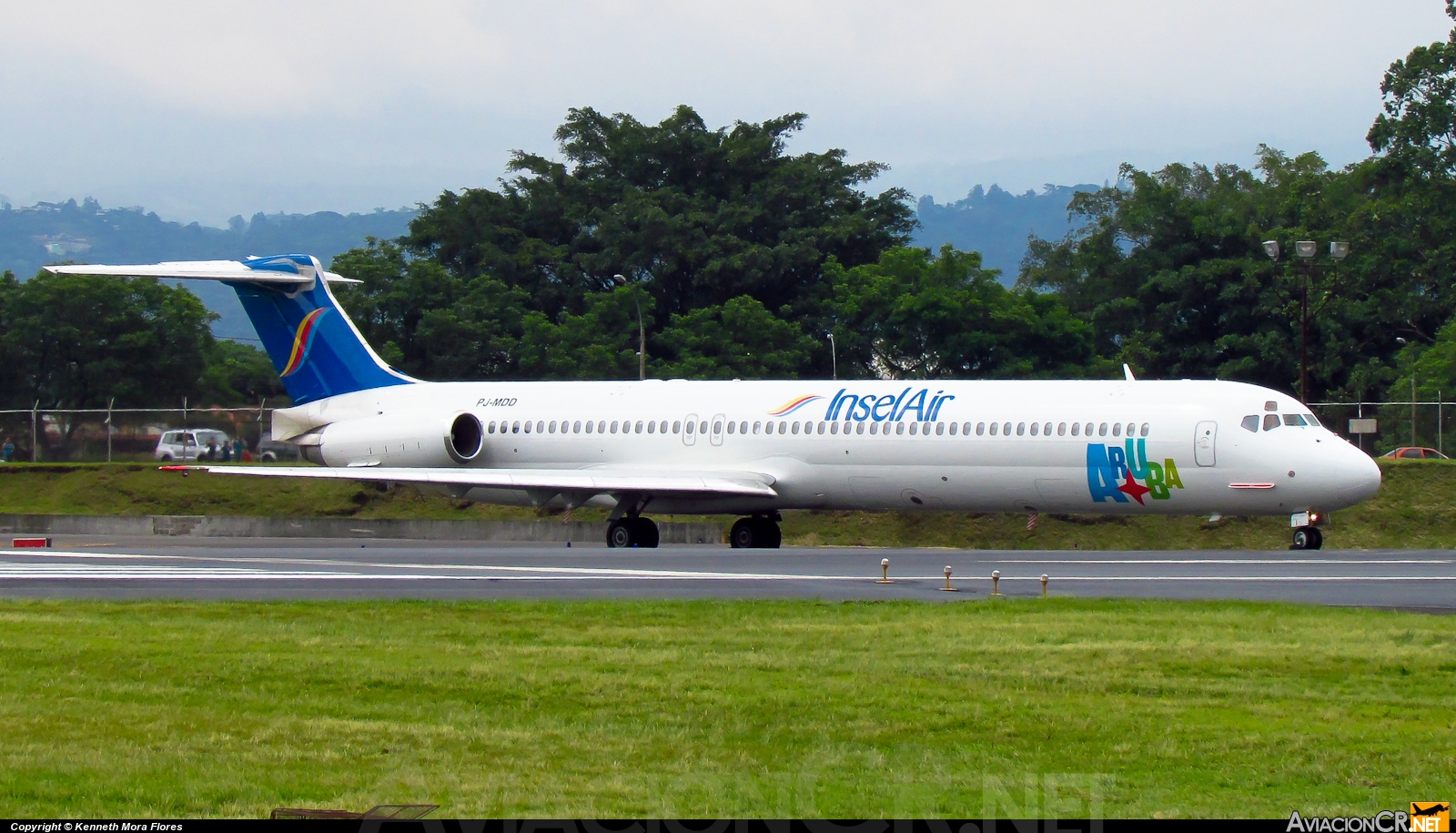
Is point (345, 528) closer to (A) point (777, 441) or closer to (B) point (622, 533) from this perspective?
(B) point (622, 533)

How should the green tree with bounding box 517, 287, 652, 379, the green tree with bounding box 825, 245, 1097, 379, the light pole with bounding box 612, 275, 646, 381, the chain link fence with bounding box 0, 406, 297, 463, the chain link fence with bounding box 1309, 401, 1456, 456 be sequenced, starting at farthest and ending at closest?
1. the green tree with bounding box 517, 287, 652, 379
2. the green tree with bounding box 825, 245, 1097, 379
3. the light pole with bounding box 612, 275, 646, 381
4. the chain link fence with bounding box 0, 406, 297, 463
5. the chain link fence with bounding box 1309, 401, 1456, 456

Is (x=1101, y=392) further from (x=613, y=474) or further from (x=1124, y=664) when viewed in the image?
(x=1124, y=664)

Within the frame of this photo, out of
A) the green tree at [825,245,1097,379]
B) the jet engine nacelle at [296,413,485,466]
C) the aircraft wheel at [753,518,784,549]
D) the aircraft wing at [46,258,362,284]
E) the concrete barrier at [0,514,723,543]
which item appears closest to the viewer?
the aircraft wheel at [753,518,784,549]

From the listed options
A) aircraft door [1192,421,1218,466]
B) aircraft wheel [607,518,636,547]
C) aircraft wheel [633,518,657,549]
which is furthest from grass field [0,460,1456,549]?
aircraft door [1192,421,1218,466]

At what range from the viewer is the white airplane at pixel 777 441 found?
83.9 ft

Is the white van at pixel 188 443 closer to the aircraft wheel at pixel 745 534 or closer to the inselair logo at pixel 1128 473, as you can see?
the aircraft wheel at pixel 745 534

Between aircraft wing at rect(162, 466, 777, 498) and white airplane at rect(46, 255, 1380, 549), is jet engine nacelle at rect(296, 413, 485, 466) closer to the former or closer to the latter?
white airplane at rect(46, 255, 1380, 549)

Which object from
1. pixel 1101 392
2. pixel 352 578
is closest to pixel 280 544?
pixel 352 578

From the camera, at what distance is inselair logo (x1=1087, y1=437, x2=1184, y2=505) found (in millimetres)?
25656

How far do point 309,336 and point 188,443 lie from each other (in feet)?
54.4

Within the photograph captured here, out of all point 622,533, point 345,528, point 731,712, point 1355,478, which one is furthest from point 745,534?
point 731,712

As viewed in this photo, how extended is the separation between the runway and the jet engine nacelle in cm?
424

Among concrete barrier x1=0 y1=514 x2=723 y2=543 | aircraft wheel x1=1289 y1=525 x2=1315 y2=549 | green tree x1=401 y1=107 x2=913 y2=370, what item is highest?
green tree x1=401 y1=107 x2=913 y2=370

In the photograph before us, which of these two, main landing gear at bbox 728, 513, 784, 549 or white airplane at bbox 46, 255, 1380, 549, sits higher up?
white airplane at bbox 46, 255, 1380, 549
